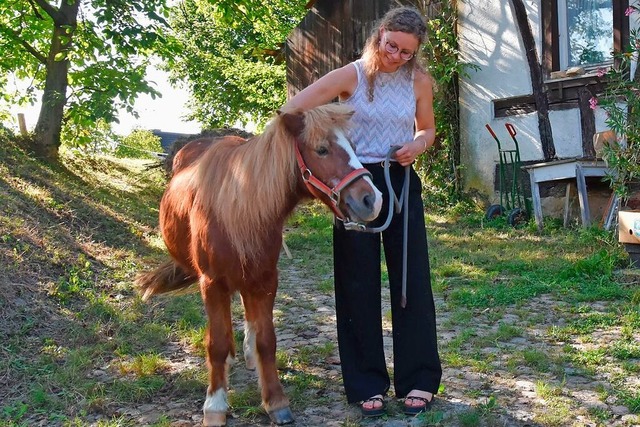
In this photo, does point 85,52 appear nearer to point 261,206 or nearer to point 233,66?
point 261,206

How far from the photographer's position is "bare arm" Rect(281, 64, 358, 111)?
10.1ft

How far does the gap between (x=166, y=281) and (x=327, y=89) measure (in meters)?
2.10

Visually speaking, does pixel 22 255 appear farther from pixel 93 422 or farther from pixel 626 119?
pixel 626 119

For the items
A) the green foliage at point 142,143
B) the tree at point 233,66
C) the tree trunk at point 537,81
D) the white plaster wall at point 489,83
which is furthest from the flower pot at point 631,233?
the tree at point 233,66

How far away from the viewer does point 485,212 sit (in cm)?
950

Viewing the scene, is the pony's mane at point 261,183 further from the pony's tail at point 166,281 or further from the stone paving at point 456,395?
the pony's tail at point 166,281

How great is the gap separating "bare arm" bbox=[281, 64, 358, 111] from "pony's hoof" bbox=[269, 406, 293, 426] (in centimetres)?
143

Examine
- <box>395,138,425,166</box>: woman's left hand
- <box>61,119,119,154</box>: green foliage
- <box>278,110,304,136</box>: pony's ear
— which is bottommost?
<box>395,138,425,166</box>: woman's left hand

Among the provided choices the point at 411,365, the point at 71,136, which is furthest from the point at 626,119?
the point at 71,136

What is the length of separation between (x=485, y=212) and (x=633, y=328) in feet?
16.9

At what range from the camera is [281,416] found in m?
3.22

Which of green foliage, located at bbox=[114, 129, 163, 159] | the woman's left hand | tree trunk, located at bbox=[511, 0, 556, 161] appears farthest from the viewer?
green foliage, located at bbox=[114, 129, 163, 159]

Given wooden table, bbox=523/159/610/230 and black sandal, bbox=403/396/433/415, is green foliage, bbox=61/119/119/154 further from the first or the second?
black sandal, bbox=403/396/433/415

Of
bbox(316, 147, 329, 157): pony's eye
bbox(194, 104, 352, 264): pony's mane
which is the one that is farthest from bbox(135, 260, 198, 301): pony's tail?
bbox(316, 147, 329, 157): pony's eye
